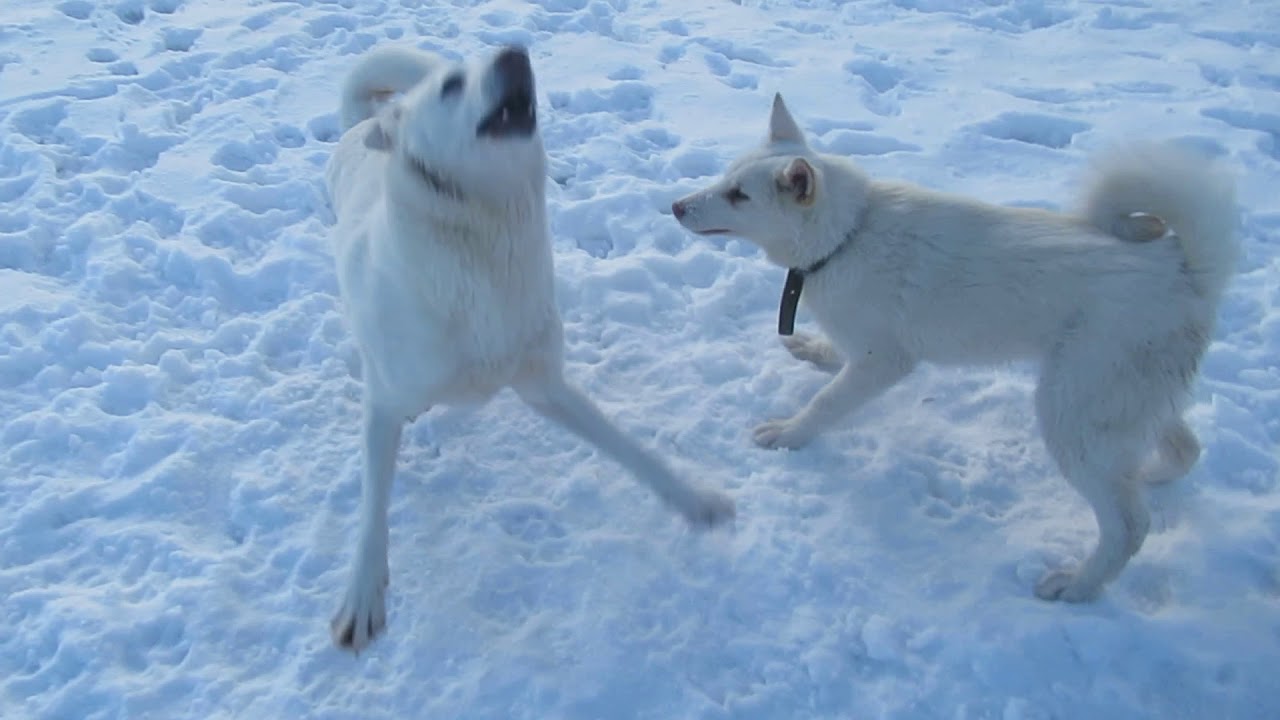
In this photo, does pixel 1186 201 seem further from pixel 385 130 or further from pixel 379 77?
pixel 379 77

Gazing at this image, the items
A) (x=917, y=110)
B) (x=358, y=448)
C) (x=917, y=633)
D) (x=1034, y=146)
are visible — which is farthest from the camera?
(x=917, y=110)

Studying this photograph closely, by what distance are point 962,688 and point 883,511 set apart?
0.67 m

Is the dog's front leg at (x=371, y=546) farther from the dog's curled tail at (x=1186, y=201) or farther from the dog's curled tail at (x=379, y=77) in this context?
the dog's curled tail at (x=1186, y=201)

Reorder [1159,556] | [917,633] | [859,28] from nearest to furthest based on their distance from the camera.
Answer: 1. [917,633]
2. [1159,556]
3. [859,28]

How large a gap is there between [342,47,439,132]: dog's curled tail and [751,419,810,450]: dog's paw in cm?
202

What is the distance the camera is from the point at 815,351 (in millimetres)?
3658

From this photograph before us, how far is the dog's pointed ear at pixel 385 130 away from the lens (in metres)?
2.43

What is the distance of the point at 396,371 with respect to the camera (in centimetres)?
273

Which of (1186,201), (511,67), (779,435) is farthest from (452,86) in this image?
(1186,201)

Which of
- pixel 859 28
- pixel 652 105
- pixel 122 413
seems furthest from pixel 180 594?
pixel 859 28

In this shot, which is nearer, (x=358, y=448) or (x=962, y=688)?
(x=962, y=688)

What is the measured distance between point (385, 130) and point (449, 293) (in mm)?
469

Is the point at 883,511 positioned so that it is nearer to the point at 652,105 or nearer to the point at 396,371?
the point at 396,371

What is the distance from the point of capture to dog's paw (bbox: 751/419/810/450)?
326 centimetres
